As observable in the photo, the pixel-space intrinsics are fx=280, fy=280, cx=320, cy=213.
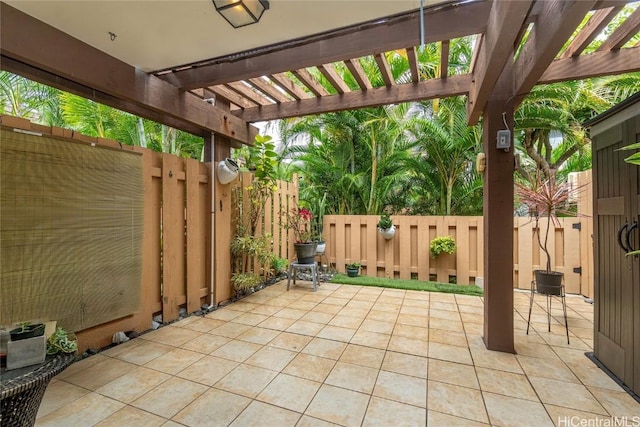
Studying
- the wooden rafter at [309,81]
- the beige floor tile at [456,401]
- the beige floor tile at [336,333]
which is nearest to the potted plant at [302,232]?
the beige floor tile at [336,333]

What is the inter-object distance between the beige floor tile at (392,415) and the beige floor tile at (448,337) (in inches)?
40.8

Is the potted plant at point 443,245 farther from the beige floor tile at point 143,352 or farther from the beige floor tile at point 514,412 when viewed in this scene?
the beige floor tile at point 143,352

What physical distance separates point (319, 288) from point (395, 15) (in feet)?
11.5

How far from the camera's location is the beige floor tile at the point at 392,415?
1532 millimetres

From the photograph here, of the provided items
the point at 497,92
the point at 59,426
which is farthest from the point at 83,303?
the point at 497,92

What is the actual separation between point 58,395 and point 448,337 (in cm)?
298

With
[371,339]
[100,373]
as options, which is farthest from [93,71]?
[371,339]

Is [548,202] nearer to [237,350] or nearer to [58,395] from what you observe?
[237,350]

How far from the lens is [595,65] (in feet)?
7.67

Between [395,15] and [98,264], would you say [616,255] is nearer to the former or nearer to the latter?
[395,15]

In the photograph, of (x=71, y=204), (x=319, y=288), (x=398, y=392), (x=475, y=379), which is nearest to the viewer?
(x=398, y=392)

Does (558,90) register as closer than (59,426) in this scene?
No

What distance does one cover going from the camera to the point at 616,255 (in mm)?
1976

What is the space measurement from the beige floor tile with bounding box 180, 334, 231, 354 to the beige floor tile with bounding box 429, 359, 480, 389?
174 cm
